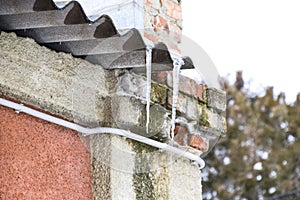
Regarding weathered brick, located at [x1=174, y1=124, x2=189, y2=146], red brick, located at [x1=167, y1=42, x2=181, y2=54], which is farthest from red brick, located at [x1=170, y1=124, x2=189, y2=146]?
red brick, located at [x1=167, y1=42, x2=181, y2=54]

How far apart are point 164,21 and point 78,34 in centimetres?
65

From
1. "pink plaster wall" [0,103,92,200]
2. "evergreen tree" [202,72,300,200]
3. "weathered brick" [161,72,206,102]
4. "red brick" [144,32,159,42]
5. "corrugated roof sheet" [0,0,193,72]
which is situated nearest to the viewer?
"corrugated roof sheet" [0,0,193,72]

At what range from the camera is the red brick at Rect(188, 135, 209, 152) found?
2.52 metres

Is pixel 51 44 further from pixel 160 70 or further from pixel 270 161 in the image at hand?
pixel 270 161

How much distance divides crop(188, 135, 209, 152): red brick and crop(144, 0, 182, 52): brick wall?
0.30 metres

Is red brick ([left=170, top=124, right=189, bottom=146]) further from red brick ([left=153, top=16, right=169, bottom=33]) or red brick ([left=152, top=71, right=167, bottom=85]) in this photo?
red brick ([left=153, top=16, right=169, bottom=33])

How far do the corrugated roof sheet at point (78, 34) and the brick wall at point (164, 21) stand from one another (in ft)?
0.78

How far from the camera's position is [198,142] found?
2562mm

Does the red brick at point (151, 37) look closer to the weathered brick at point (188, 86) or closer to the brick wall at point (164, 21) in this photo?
the brick wall at point (164, 21)

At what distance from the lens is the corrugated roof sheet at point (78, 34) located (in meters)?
1.84

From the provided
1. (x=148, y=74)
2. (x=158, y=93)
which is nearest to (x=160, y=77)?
(x=158, y=93)

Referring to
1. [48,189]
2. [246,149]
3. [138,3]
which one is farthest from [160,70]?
[246,149]

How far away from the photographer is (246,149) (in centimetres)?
800

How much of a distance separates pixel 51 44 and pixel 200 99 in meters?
0.66
